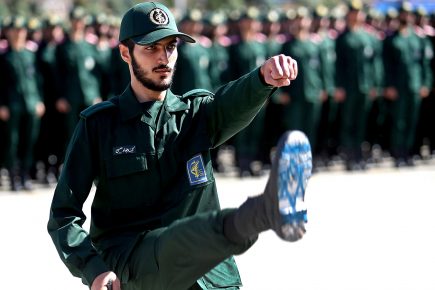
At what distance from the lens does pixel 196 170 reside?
4199mm

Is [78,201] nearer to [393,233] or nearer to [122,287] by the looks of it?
[122,287]

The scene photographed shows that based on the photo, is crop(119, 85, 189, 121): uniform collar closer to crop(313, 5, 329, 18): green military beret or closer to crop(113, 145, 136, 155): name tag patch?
crop(113, 145, 136, 155): name tag patch

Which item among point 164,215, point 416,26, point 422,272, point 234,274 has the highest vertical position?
point 416,26

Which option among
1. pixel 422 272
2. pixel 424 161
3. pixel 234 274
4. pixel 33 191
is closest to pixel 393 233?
pixel 422 272

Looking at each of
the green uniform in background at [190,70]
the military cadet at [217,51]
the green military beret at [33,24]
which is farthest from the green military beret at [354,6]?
the green military beret at [33,24]

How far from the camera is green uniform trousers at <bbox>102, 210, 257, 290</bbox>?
369cm

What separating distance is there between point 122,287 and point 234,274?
43cm

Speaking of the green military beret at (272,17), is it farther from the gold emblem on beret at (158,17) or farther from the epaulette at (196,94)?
the gold emblem on beret at (158,17)

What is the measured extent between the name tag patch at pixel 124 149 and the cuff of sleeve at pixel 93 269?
0.41 m

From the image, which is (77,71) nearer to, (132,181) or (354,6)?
(354,6)

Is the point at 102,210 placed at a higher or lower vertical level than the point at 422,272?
higher

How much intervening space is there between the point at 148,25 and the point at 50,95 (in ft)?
28.9

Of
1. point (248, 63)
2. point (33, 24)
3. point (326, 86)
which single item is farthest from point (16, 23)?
point (326, 86)

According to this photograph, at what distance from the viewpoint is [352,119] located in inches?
540
